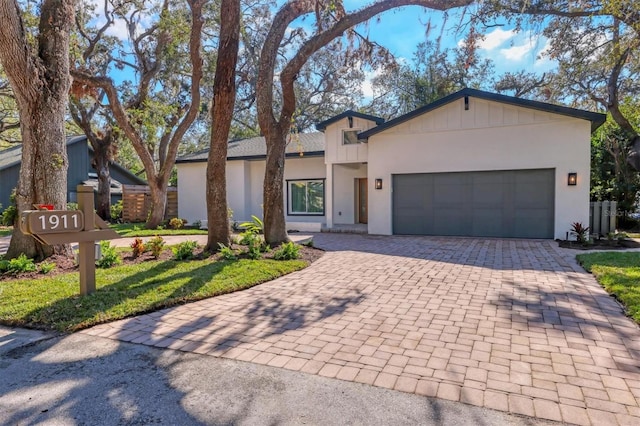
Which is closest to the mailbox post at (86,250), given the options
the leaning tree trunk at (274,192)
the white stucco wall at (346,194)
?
the leaning tree trunk at (274,192)

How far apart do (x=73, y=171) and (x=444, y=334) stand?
23.9 metres

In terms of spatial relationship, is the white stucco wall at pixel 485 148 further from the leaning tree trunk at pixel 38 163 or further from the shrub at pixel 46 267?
the shrub at pixel 46 267

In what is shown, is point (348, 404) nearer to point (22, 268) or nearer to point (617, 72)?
point (22, 268)

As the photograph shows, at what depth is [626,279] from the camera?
5.68 metres

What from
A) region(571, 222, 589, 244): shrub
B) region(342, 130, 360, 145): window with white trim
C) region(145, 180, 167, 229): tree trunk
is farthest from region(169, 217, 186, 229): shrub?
region(571, 222, 589, 244): shrub

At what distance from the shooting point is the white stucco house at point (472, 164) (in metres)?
10.6

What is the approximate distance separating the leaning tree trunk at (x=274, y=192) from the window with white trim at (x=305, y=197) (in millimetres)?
7104

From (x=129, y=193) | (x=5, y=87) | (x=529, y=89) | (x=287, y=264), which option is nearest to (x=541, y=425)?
(x=287, y=264)

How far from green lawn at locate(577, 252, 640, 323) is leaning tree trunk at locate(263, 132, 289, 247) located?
19.7 feet

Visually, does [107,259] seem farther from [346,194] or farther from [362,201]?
[362,201]

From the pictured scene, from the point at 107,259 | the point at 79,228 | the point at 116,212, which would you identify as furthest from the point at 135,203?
the point at 79,228

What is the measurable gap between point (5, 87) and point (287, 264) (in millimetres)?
17442

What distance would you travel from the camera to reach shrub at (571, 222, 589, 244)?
382 inches

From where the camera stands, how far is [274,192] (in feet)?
29.5
